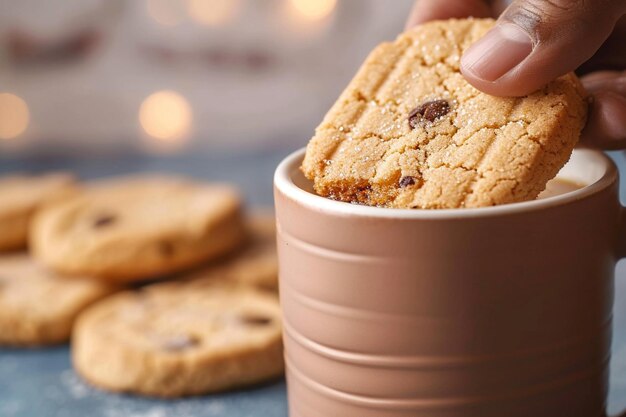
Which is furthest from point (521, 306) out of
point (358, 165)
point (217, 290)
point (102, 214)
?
point (102, 214)

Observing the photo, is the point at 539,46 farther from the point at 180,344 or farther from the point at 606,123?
the point at 180,344

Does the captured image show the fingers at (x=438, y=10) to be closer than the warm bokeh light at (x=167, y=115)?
Yes

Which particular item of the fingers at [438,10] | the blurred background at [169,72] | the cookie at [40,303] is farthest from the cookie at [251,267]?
the blurred background at [169,72]

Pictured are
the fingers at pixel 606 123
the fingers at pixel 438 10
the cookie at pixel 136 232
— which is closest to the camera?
the fingers at pixel 606 123

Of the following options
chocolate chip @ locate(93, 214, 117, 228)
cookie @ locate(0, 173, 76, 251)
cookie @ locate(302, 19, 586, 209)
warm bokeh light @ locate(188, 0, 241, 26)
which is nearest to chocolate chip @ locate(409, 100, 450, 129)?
cookie @ locate(302, 19, 586, 209)

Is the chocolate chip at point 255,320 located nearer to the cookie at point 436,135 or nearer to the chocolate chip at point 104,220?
the chocolate chip at point 104,220

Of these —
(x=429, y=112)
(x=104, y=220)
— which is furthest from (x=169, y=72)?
(x=429, y=112)
